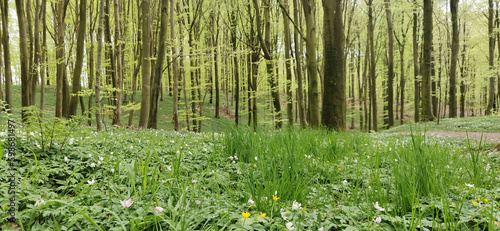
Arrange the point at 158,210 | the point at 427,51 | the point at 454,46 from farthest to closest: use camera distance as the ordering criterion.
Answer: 1. the point at 454,46
2. the point at 427,51
3. the point at 158,210

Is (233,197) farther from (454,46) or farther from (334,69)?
(454,46)

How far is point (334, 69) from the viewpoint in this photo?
6250 mm

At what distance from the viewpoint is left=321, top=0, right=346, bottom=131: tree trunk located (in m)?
6.26

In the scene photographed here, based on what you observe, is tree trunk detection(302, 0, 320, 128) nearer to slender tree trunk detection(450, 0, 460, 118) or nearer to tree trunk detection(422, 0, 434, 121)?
tree trunk detection(422, 0, 434, 121)

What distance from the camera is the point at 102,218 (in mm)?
1438

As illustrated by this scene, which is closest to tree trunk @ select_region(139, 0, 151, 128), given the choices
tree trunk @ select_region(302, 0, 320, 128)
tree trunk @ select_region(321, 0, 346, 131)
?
tree trunk @ select_region(302, 0, 320, 128)

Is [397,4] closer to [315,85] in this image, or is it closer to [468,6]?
[468,6]

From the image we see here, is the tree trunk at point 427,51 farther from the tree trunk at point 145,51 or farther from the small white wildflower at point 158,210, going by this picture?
the small white wildflower at point 158,210

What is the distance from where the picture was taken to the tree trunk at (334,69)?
6258 millimetres

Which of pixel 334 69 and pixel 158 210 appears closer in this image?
pixel 158 210

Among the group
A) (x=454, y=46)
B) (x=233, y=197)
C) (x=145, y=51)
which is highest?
(x=454, y=46)

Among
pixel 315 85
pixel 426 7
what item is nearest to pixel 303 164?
pixel 315 85

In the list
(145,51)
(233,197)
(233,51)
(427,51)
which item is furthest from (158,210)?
(427,51)

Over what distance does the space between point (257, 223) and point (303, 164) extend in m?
1.28
